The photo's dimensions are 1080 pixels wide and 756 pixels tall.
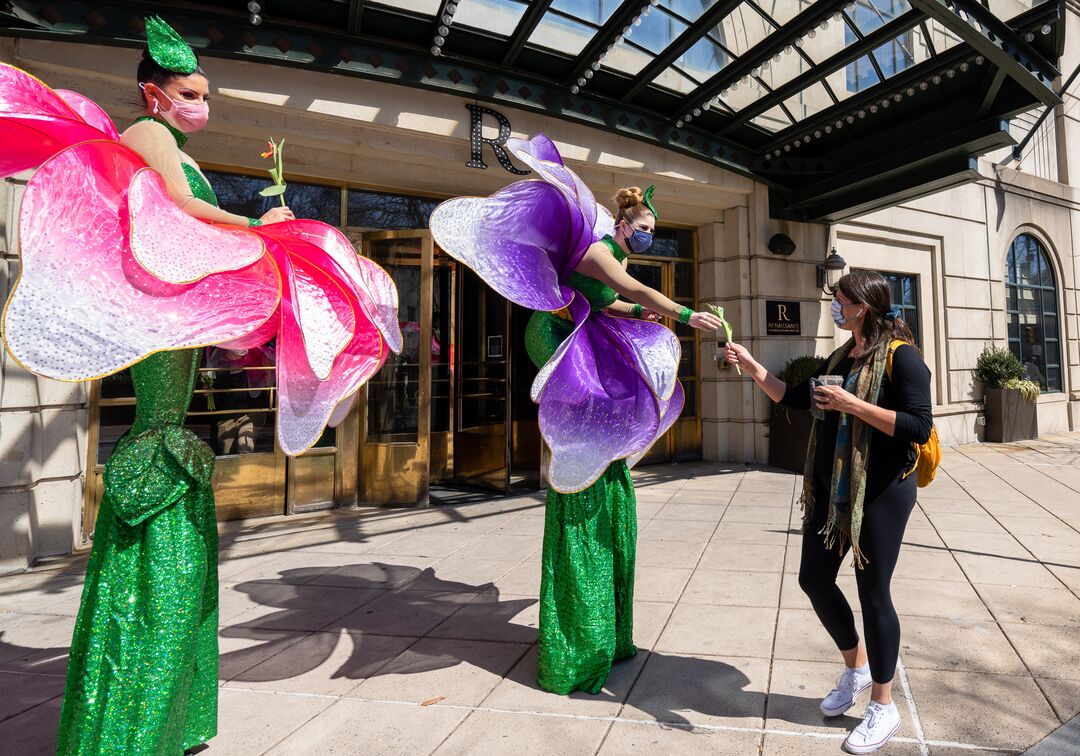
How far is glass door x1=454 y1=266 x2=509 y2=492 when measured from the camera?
7.43 m

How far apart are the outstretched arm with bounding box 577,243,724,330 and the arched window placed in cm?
1336

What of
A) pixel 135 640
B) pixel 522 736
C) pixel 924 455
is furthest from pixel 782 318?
pixel 135 640

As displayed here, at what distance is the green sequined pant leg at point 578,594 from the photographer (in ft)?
8.47

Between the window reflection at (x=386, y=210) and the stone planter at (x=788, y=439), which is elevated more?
the window reflection at (x=386, y=210)

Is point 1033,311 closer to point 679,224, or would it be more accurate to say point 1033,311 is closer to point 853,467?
point 679,224

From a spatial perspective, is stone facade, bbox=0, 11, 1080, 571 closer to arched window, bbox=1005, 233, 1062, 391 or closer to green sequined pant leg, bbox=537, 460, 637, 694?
arched window, bbox=1005, 233, 1062, 391

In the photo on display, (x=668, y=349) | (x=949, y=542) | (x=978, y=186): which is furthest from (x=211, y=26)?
(x=978, y=186)

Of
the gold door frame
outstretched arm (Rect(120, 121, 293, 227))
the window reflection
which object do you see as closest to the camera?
outstretched arm (Rect(120, 121, 293, 227))

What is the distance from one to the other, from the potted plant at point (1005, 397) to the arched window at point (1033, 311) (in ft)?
5.19

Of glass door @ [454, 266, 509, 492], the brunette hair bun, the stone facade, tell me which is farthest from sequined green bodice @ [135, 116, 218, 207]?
glass door @ [454, 266, 509, 492]

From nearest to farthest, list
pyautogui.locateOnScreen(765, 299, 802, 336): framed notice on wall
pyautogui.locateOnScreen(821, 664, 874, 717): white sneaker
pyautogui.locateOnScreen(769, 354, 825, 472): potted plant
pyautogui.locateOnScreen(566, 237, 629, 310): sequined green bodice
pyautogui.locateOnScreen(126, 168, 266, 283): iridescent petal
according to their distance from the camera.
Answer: pyautogui.locateOnScreen(126, 168, 266, 283): iridescent petal → pyautogui.locateOnScreen(821, 664, 874, 717): white sneaker → pyautogui.locateOnScreen(566, 237, 629, 310): sequined green bodice → pyautogui.locateOnScreen(769, 354, 825, 472): potted plant → pyautogui.locateOnScreen(765, 299, 802, 336): framed notice on wall

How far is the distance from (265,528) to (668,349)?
505cm

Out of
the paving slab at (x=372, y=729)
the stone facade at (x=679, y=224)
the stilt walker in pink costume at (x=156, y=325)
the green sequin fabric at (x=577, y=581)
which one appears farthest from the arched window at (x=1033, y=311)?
the stilt walker in pink costume at (x=156, y=325)

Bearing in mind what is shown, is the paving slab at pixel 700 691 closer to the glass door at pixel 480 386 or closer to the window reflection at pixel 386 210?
the glass door at pixel 480 386
